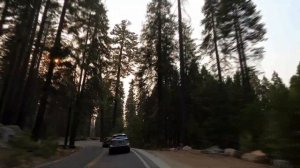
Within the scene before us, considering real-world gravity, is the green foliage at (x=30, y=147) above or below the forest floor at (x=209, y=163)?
above

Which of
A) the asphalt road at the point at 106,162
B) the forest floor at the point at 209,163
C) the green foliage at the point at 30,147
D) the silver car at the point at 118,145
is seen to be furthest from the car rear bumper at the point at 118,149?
the forest floor at the point at 209,163

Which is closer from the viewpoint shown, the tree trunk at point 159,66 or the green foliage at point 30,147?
the green foliage at point 30,147

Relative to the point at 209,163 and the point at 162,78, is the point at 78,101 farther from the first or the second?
the point at 209,163

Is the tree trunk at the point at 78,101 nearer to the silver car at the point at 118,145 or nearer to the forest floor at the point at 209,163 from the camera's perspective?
the silver car at the point at 118,145

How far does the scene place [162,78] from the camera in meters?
50.2

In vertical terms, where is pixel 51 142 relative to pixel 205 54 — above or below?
below

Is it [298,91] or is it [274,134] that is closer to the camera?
[298,91]

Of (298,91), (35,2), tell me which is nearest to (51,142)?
(35,2)

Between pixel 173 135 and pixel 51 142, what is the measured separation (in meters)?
32.9

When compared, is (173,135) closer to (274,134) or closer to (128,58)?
(128,58)

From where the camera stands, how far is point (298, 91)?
1538 centimetres

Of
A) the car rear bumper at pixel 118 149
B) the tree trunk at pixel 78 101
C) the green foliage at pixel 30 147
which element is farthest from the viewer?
the tree trunk at pixel 78 101

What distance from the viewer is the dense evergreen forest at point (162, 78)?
27375 mm

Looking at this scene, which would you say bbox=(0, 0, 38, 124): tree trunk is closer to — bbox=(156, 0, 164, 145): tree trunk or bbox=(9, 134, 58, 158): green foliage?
bbox=(9, 134, 58, 158): green foliage
